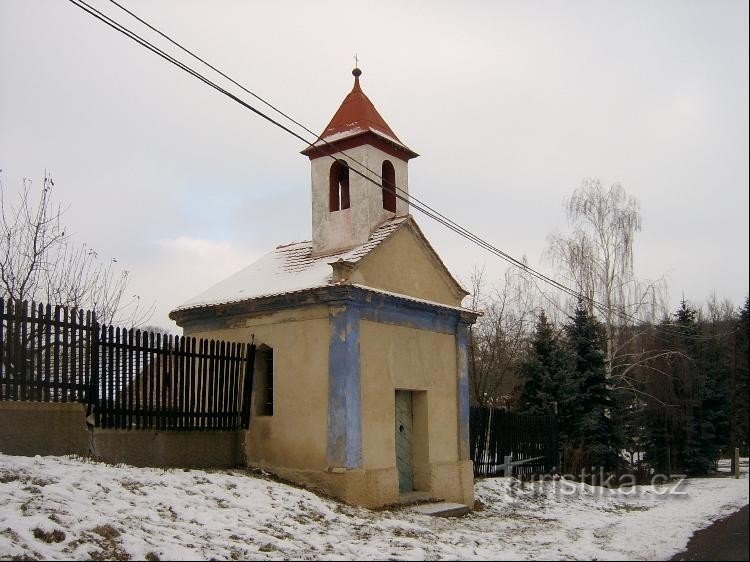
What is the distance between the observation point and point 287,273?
14.4 meters

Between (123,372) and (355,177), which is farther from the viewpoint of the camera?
(355,177)

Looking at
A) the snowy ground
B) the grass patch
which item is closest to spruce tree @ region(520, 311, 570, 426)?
the snowy ground

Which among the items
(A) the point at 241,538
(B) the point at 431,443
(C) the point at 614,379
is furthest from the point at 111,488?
(C) the point at 614,379

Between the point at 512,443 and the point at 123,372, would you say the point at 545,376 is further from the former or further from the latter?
the point at 123,372

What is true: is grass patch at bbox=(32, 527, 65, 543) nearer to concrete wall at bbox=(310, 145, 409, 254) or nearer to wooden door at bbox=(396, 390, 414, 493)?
wooden door at bbox=(396, 390, 414, 493)

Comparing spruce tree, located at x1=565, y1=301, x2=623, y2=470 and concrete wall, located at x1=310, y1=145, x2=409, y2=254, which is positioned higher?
concrete wall, located at x1=310, y1=145, x2=409, y2=254

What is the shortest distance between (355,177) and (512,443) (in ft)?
29.4

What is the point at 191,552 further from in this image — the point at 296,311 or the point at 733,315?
the point at 733,315

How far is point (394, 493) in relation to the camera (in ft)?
42.6

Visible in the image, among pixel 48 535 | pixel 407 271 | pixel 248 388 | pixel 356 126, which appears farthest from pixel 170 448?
pixel 356 126

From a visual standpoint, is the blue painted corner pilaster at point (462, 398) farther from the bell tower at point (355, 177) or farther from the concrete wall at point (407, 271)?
the bell tower at point (355, 177)

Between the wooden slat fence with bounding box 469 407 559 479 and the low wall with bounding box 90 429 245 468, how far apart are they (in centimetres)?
662

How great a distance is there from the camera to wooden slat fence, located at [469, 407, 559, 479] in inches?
715

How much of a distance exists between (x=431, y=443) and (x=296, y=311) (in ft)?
12.7
